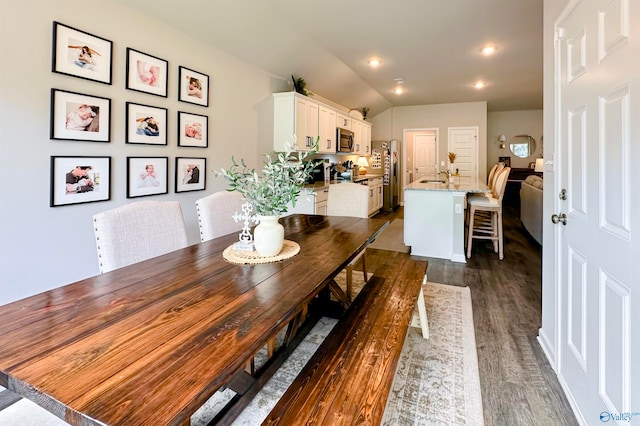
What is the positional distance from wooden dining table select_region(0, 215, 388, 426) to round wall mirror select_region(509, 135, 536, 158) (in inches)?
377

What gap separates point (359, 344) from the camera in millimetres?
1468

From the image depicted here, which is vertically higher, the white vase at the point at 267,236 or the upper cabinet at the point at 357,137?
the upper cabinet at the point at 357,137

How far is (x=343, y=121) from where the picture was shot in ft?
20.9

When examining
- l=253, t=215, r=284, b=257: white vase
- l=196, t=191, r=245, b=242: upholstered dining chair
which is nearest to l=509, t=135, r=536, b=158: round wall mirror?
l=196, t=191, r=245, b=242: upholstered dining chair

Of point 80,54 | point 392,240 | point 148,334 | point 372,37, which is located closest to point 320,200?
point 392,240

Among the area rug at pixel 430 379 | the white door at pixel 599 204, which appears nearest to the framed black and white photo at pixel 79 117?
the area rug at pixel 430 379

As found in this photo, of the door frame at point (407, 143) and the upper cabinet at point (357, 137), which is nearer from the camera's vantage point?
the upper cabinet at point (357, 137)

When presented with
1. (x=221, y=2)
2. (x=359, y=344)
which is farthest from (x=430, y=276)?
(x=221, y=2)

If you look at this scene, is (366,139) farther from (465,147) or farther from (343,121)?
(465,147)

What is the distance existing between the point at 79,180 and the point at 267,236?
1.68 metres

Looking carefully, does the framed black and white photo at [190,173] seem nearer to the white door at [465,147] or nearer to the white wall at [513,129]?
the white door at [465,147]

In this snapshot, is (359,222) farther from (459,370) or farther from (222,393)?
(222,393)

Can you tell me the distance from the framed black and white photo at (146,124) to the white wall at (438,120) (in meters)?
6.77

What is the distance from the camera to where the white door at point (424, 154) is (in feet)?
29.7
